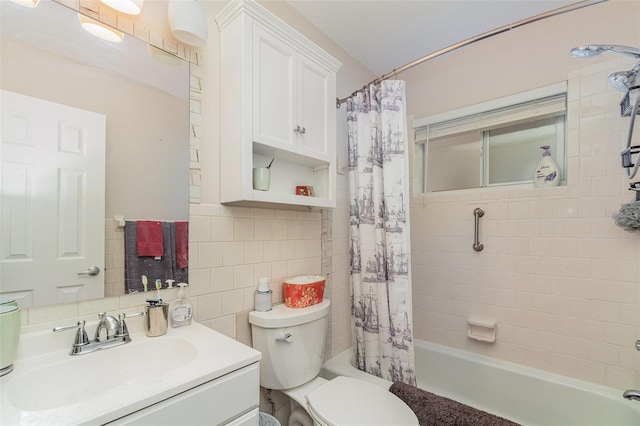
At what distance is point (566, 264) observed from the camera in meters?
1.74

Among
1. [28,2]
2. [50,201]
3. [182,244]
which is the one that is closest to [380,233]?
[182,244]

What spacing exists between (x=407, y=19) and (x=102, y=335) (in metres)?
2.17

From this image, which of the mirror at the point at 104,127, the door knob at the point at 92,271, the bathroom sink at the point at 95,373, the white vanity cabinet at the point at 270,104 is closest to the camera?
the bathroom sink at the point at 95,373

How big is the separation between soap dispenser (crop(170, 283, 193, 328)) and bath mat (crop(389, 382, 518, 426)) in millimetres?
1006

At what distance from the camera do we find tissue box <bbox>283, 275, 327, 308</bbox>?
4.88 ft

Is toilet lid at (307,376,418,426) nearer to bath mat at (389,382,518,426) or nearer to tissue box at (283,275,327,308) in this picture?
bath mat at (389,382,518,426)

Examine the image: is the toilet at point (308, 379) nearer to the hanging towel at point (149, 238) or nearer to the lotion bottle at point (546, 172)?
the hanging towel at point (149, 238)

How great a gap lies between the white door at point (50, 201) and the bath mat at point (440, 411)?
134 cm

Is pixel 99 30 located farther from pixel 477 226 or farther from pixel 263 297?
pixel 477 226

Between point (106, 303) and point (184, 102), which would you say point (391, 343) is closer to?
point (106, 303)

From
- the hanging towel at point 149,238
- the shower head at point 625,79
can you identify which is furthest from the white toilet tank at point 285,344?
the shower head at point 625,79

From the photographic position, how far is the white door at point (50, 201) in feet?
2.88

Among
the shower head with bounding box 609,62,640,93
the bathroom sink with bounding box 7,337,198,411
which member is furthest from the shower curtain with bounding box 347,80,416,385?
the bathroom sink with bounding box 7,337,198,411

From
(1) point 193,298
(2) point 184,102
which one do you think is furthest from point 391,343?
(2) point 184,102
